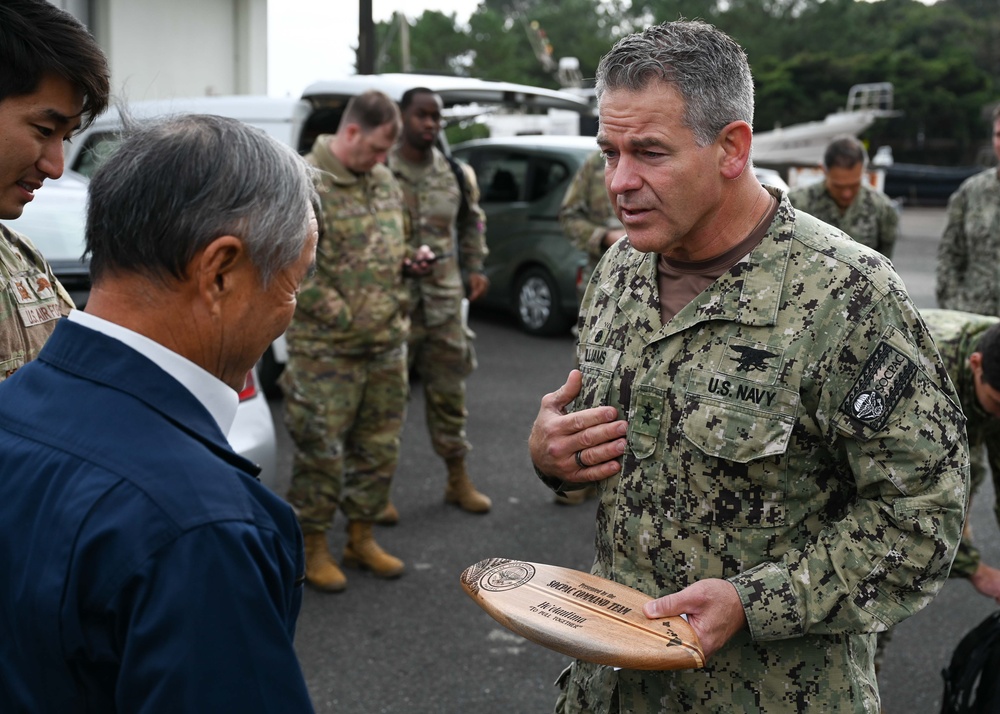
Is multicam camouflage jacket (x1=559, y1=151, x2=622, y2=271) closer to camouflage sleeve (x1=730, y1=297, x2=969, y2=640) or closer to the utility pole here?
camouflage sleeve (x1=730, y1=297, x2=969, y2=640)

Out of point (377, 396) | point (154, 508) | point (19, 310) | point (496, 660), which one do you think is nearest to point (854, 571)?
point (154, 508)

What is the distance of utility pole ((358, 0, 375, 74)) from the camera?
32.3 ft

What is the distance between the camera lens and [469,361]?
5.41 meters

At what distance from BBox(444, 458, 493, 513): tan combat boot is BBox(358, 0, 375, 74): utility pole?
5894 millimetres

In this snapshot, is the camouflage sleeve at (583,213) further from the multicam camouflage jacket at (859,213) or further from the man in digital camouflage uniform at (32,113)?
the man in digital camouflage uniform at (32,113)

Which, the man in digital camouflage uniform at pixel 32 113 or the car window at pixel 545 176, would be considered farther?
the car window at pixel 545 176

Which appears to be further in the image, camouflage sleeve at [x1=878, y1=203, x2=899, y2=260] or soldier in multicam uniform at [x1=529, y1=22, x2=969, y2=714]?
camouflage sleeve at [x1=878, y1=203, x2=899, y2=260]

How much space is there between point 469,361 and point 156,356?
423 centimetres

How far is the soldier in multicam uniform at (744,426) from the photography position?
1.71m

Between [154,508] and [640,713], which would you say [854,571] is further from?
[154,508]

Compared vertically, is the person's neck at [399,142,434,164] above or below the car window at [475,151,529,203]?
above

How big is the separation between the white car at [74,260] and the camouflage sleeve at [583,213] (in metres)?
Answer: 2.24

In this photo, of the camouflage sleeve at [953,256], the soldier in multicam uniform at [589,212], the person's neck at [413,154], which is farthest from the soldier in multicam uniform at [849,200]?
the person's neck at [413,154]

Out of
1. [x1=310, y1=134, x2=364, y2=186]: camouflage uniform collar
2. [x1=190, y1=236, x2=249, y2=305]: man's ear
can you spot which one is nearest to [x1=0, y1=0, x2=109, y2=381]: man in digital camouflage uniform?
[x1=190, y1=236, x2=249, y2=305]: man's ear
